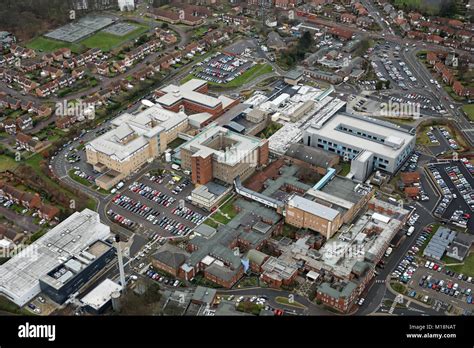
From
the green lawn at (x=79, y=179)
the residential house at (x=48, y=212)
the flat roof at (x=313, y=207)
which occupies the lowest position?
the green lawn at (x=79, y=179)

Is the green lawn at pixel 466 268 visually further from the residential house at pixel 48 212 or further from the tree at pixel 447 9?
the tree at pixel 447 9

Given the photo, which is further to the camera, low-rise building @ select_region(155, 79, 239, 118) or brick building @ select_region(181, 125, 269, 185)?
low-rise building @ select_region(155, 79, 239, 118)

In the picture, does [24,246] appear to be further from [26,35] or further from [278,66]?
[26,35]

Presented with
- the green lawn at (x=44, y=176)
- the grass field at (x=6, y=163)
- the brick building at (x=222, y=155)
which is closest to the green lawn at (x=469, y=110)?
the brick building at (x=222, y=155)

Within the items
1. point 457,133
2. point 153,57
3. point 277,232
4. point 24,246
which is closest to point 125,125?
point 24,246

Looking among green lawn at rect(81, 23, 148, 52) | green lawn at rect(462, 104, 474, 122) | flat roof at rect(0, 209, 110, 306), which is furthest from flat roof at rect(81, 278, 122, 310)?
green lawn at rect(81, 23, 148, 52)

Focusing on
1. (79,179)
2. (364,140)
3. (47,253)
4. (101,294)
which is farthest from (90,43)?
(101,294)

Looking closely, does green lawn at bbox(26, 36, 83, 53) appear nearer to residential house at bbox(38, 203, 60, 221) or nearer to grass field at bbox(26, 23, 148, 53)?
grass field at bbox(26, 23, 148, 53)
